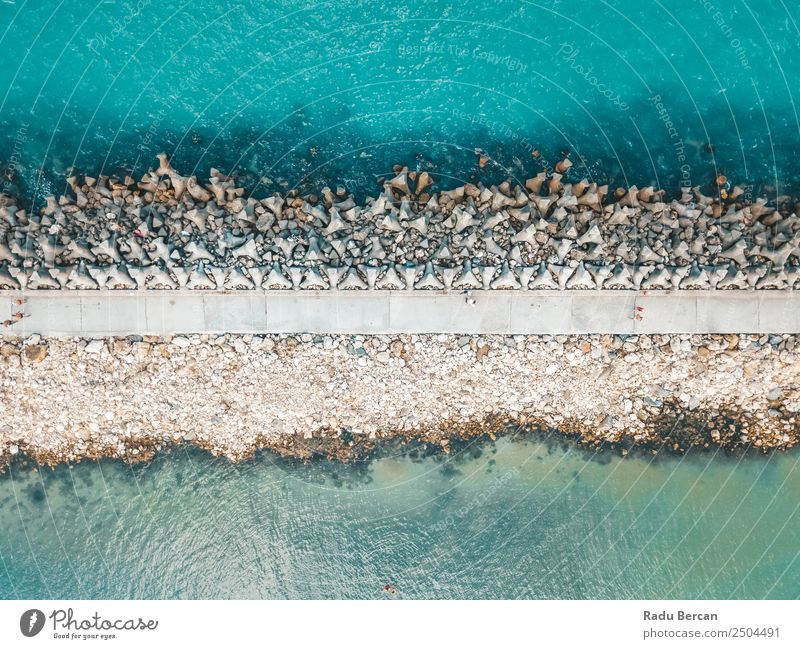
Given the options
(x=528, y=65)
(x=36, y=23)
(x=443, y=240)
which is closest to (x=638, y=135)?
(x=528, y=65)

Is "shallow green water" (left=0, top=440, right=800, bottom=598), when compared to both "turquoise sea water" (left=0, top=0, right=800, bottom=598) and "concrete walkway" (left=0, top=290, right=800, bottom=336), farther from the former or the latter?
"concrete walkway" (left=0, top=290, right=800, bottom=336)

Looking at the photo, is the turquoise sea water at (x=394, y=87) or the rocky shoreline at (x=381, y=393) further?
the turquoise sea water at (x=394, y=87)

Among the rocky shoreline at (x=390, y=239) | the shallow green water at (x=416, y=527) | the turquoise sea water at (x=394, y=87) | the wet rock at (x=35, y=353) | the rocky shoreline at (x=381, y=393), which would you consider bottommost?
the shallow green water at (x=416, y=527)

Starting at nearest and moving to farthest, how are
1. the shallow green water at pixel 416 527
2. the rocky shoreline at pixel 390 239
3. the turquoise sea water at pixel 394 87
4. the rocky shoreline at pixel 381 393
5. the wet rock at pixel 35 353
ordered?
the rocky shoreline at pixel 390 239 → the wet rock at pixel 35 353 → the rocky shoreline at pixel 381 393 → the turquoise sea water at pixel 394 87 → the shallow green water at pixel 416 527

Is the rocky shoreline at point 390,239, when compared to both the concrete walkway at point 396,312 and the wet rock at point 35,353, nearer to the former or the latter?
the concrete walkway at point 396,312
